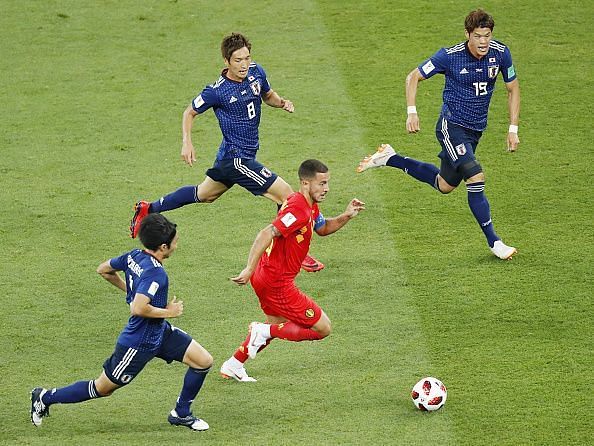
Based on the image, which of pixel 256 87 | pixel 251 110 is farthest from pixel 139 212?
pixel 256 87

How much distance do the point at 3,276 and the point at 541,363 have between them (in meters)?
4.74

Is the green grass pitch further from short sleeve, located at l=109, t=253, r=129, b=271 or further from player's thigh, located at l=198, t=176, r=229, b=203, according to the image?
short sleeve, located at l=109, t=253, r=129, b=271

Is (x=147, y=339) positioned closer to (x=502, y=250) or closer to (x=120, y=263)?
(x=120, y=263)

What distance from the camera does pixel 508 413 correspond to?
25.8ft

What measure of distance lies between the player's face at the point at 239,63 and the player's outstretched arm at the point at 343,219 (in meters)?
1.76

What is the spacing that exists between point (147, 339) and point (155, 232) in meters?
0.74

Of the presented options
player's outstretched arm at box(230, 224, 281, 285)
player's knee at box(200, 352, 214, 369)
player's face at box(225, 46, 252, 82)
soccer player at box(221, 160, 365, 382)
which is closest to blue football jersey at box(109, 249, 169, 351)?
player's knee at box(200, 352, 214, 369)

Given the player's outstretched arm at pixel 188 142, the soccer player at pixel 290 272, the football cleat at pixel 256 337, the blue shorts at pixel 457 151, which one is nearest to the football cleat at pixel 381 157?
the blue shorts at pixel 457 151

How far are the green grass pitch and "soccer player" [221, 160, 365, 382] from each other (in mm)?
397

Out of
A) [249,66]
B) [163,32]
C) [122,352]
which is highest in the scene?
[249,66]

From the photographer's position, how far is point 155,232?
7410 mm

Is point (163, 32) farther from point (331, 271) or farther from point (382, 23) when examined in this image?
point (331, 271)

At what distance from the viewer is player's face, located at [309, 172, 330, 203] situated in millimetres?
8016

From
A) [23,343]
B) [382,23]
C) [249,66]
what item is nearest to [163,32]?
[382,23]
